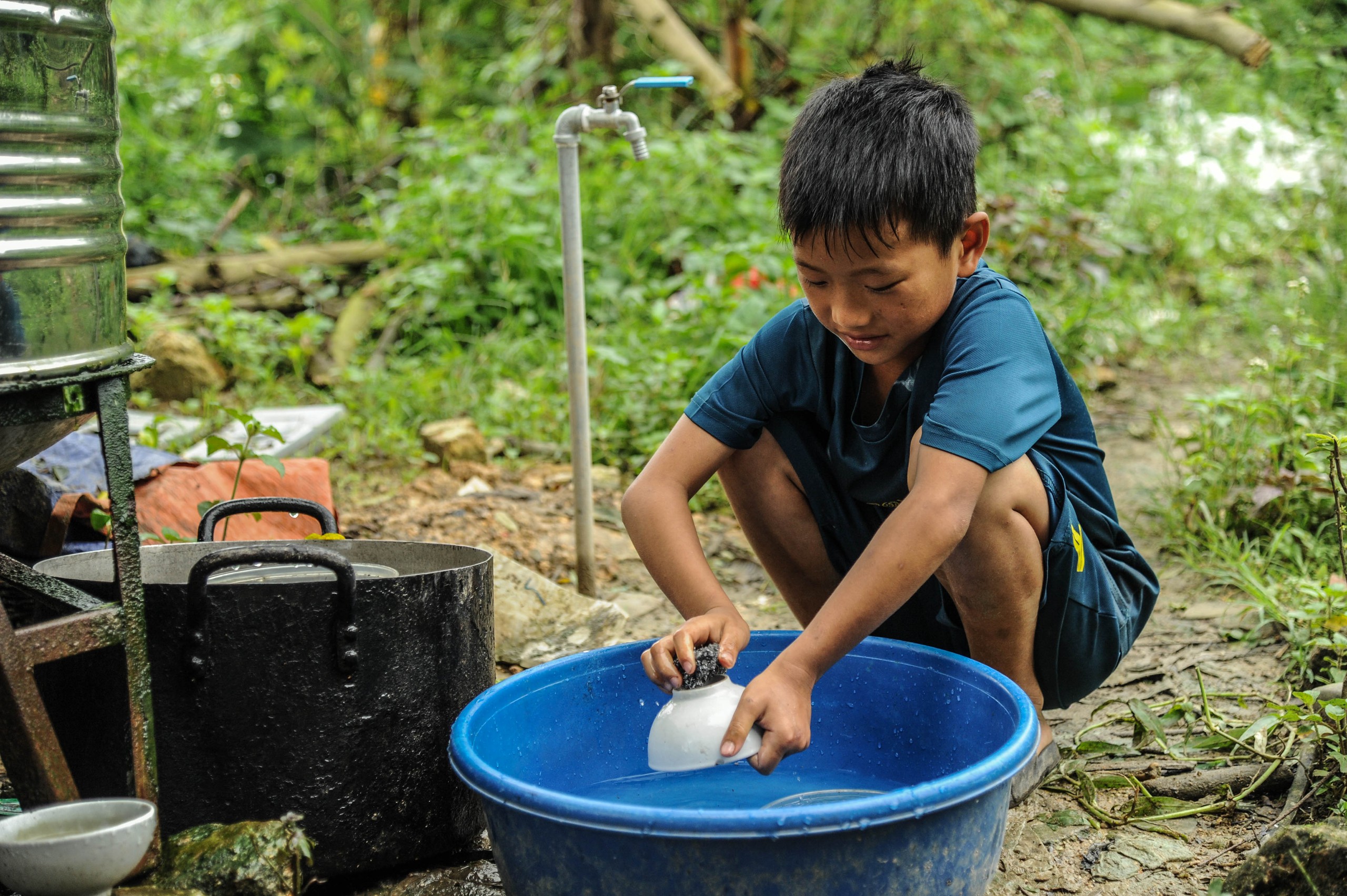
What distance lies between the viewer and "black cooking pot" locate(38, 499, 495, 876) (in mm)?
1442

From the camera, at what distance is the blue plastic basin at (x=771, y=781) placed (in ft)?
3.78

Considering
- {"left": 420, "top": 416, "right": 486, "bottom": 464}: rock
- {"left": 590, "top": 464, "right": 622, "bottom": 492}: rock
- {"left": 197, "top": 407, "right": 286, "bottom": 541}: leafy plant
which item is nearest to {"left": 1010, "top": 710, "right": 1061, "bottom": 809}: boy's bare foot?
{"left": 197, "top": 407, "right": 286, "bottom": 541}: leafy plant

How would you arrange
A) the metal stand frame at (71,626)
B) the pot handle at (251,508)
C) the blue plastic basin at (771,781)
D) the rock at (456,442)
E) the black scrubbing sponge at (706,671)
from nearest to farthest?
the blue plastic basin at (771,781) → the metal stand frame at (71,626) → the black scrubbing sponge at (706,671) → the pot handle at (251,508) → the rock at (456,442)

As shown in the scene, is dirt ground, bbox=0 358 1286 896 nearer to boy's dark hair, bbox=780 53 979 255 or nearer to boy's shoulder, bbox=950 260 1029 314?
boy's shoulder, bbox=950 260 1029 314

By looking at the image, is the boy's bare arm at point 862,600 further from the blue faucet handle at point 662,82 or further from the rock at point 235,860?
the blue faucet handle at point 662,82

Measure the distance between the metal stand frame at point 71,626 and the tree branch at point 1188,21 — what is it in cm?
549

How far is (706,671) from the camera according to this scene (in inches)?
58.6

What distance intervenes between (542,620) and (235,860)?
991 millimetres

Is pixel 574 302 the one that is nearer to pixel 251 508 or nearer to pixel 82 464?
pixel 251 508

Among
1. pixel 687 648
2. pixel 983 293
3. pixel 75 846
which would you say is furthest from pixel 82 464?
pixel 983 293

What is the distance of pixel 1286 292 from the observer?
482 centimetres

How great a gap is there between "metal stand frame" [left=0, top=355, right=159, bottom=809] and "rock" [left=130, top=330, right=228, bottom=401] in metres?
2.96

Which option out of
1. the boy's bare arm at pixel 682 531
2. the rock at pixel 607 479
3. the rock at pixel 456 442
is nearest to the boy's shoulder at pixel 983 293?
the boy's bare arm at pixel 682 531

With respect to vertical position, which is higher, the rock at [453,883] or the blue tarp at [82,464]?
the blue tarp at [82,464]
